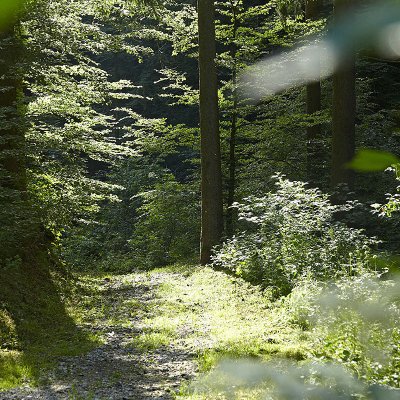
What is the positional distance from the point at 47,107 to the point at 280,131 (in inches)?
313

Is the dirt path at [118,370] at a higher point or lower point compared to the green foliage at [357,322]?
lower

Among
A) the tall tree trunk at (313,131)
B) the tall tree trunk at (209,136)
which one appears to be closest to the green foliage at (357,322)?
the tall tree trunk at (209,136)

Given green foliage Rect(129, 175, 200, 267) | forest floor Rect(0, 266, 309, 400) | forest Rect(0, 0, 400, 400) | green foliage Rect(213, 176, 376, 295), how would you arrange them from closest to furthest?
forest Rect(0, 0, 400, 400) < forest floor Rect(0, 266, 309, 400) < green foliage Rect(213, 176, 376, 295) < green foliage Rect(129, 175, 200, 267)

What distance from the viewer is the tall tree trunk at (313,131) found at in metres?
14.7

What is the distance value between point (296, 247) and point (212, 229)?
4.97 metres

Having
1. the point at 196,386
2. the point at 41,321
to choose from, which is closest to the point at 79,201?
the point at 41,321

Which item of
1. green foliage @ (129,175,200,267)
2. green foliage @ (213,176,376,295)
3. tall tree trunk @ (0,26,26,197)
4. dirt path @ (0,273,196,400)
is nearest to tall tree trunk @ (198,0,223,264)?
green foliage @ (213,176,376,295)

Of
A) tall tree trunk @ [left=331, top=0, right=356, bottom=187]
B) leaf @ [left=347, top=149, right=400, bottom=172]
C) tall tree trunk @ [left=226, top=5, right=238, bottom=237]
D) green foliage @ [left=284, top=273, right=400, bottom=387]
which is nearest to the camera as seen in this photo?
leaf @ [left=347, top=149, right=400, bottom=172]

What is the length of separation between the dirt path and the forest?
4 centimetres

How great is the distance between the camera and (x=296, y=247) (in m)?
8.86

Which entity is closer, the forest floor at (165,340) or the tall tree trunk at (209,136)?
the forest floor at (165,340)

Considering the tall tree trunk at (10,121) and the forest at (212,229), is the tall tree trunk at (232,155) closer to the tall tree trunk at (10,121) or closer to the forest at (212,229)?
the forest at (212,229)

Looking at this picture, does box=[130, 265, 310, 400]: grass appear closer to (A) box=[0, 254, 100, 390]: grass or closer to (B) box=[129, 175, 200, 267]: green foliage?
(A) box=[0, 254, 100, 390]: grass

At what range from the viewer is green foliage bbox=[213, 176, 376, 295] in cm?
795
